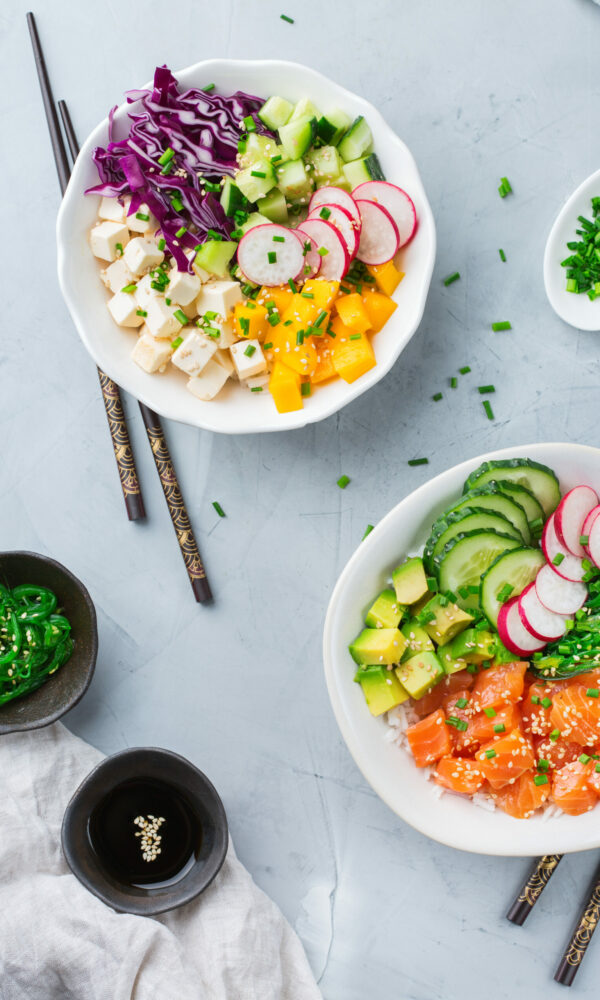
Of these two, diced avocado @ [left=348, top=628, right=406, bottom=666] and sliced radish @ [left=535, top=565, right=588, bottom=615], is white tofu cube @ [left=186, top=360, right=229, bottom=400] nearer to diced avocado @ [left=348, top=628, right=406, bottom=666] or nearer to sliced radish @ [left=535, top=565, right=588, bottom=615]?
diced avocado @ [left=348, top=628, right=406, bottom=666]

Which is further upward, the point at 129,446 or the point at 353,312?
the point at 353,312

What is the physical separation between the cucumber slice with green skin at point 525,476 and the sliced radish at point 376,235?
67 centimetres

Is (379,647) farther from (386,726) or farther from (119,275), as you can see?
(119,275)

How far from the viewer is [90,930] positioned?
6.71ft

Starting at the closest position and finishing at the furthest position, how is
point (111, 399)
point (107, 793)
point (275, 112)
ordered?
1. point (275, 112)
2. point (107, 793)
3. point (111, 399)

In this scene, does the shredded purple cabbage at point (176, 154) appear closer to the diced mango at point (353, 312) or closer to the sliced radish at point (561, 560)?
the diced mango at point (353, 312)

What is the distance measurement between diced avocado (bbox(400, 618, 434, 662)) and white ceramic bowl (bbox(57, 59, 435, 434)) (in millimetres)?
648

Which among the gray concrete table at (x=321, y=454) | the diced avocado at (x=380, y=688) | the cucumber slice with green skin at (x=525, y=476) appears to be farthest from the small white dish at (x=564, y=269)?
the diced avocado at (x=380, y=688)

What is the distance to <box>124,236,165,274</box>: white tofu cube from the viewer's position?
2.02 m

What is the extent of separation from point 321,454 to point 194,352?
0.55 m

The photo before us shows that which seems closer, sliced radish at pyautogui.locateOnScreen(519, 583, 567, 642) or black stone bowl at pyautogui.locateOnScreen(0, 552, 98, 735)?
sliced radish at pyautogui.locateOnScreen(519, 583, 567, 642)

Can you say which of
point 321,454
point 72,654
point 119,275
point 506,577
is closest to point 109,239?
point 119,275

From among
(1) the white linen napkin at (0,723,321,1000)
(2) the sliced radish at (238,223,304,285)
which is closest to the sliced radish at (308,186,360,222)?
(2) the sliced radish at (238,223,304,285)

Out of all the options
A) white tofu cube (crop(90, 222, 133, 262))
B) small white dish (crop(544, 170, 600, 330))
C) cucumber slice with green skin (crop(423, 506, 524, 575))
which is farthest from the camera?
small white dish (crop(544, 170, 600, 330))
